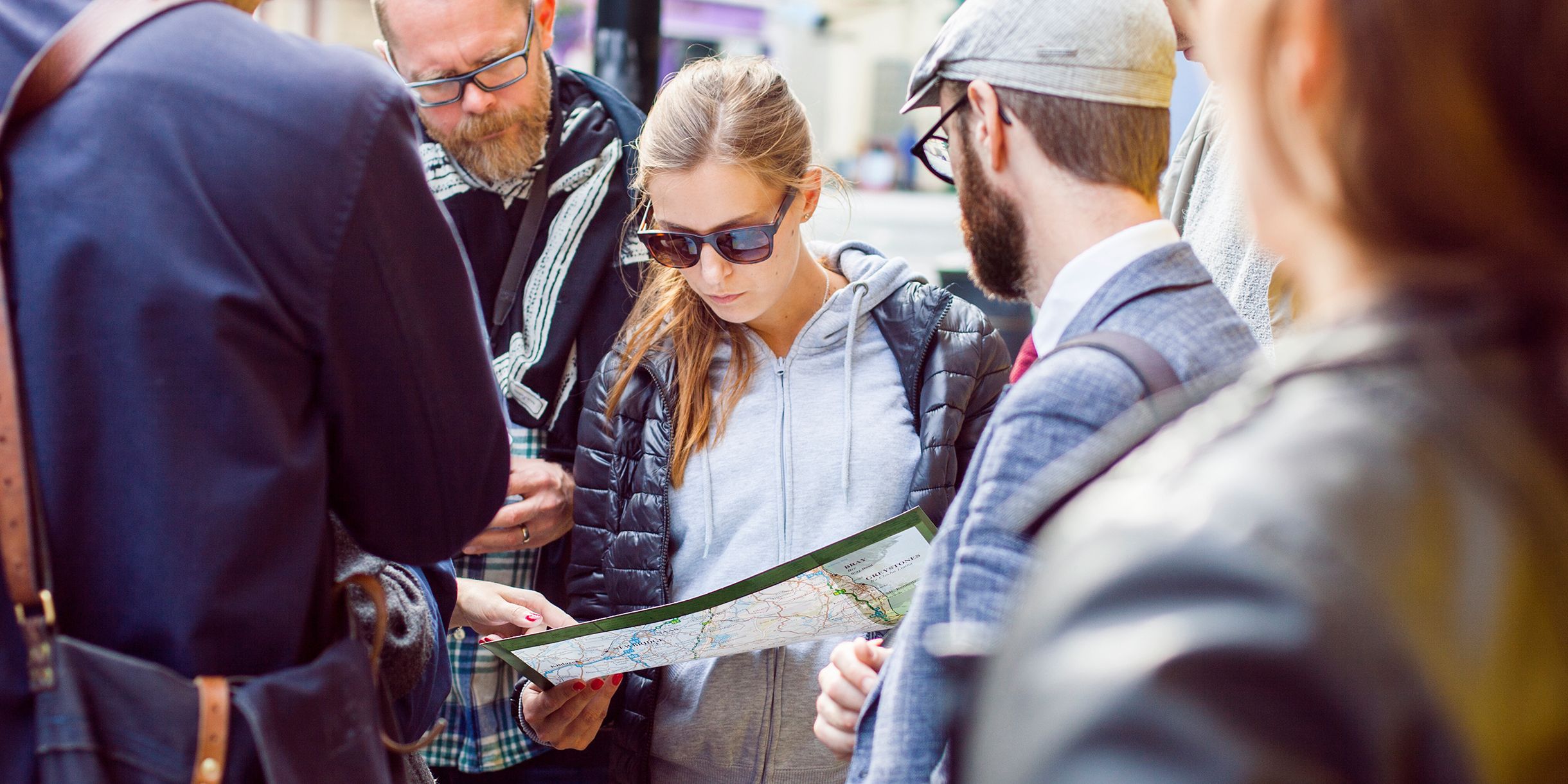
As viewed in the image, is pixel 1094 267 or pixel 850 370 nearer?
pixel 1094 267

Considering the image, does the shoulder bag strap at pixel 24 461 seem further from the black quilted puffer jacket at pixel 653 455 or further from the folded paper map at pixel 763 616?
the black quilted puffer jacket at pixel 653 455

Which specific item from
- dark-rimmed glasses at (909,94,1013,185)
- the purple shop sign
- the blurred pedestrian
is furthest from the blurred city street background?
dark-rimmed glasses at (909,94,1013,185)

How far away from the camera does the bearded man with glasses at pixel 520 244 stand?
254 cm

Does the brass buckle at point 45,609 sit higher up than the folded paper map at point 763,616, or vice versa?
the brass buckle at point 45,609

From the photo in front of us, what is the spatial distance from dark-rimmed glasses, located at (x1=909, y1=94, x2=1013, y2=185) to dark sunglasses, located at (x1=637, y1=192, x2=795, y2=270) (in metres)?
0.48

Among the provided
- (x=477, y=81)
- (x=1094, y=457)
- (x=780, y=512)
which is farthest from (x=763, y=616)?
(x=477, y=81)

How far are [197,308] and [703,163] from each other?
49.7 inches

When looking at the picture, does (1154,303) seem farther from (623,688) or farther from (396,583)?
(623,688)


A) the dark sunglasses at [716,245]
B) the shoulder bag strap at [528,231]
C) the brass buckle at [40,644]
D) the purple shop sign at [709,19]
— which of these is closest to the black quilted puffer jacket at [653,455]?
the dark sunglasses at [716,245]

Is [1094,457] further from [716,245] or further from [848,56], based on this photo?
[848,56]

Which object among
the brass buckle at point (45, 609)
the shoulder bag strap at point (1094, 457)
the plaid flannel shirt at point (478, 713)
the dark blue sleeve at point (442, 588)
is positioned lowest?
the plaid flannel shirt at point (478, 713)

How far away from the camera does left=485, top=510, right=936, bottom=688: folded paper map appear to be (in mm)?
1662

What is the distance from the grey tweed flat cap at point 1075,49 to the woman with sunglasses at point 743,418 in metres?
0.86

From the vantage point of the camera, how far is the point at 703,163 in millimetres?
2309
